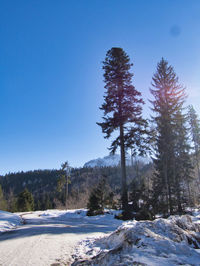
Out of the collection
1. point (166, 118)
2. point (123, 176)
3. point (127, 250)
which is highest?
point (166, 118)

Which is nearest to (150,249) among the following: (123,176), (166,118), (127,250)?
(127,250)

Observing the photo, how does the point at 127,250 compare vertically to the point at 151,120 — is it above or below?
below

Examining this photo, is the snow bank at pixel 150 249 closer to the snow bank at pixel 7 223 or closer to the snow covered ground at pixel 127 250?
the snow covered ground at pixel 127 250

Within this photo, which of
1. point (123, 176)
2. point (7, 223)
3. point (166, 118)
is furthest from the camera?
point (166, 118)

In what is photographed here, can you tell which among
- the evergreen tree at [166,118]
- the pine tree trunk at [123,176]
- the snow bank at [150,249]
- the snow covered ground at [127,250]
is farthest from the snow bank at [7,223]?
the evergreen tree at [166,118]

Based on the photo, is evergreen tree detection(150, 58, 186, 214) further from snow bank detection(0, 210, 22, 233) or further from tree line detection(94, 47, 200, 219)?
snow bank detection(0, 210, 22, 233)

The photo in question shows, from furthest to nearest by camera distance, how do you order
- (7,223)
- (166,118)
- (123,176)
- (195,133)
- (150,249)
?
(195,133), (166,118), (123,176), (7,223), (150,249)

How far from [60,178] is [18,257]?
33.4 metres

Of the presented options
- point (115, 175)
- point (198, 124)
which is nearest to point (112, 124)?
point (198, 124)

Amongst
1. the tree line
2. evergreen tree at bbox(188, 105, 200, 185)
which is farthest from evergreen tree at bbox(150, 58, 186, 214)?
evergreen tree at bbox(188, 105, 200, 185)

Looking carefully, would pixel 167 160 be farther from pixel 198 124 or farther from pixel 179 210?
pixel 198 124

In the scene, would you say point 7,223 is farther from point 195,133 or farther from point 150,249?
point 195,133

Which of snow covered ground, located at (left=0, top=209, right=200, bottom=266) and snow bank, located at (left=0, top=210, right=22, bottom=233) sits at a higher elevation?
snow covered ground, located at (left=0, top=209, right=200, bottom=266)

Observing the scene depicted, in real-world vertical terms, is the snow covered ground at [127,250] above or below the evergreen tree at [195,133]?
below
